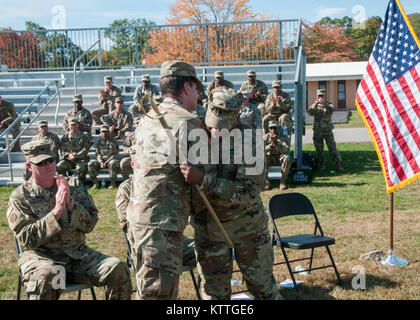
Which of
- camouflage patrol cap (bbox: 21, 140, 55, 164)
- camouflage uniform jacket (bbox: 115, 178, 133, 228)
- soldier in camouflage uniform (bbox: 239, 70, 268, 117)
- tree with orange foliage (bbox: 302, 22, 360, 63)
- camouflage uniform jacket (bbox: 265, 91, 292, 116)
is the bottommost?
camouflage uniform jacket (bbox: 115, 178, 133, 228)

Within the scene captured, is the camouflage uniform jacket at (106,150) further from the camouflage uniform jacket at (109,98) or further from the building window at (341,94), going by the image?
the building window at (341,94)

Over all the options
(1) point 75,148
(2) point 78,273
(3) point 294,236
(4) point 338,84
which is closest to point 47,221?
(2) point 78,273

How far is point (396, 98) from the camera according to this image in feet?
19.7

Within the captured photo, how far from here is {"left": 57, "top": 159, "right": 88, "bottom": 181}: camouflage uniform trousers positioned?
39.2 ft

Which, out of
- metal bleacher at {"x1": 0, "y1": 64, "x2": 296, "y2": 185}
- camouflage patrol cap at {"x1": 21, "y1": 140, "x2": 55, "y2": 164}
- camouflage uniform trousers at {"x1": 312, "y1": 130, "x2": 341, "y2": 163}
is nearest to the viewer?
camouflage patrol cap at {"x1": 21, "y1": 140, "x2": 55, "y2": 164}

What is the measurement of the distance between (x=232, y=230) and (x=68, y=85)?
1478cm

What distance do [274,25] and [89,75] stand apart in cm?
662

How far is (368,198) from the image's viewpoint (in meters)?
9.78

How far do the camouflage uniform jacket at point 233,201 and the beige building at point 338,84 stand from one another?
132 feet

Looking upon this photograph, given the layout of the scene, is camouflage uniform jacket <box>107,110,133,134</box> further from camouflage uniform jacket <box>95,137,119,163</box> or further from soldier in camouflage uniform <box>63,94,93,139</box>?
camouflage uniform jacket <box>95,137,119,163</box>

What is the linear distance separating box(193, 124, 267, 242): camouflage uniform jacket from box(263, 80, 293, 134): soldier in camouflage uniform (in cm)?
869

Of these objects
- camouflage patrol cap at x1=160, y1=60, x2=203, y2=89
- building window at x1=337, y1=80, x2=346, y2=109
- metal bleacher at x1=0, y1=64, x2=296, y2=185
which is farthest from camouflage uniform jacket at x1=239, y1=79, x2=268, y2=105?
building window at x1=337, y1=80, x2=346, y2=109

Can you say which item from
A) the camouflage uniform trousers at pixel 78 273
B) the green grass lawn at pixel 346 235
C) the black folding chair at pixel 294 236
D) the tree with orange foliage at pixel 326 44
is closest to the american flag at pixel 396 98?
the green grass lawn at pixel 346 235

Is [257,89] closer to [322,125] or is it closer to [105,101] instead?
[322,125]
